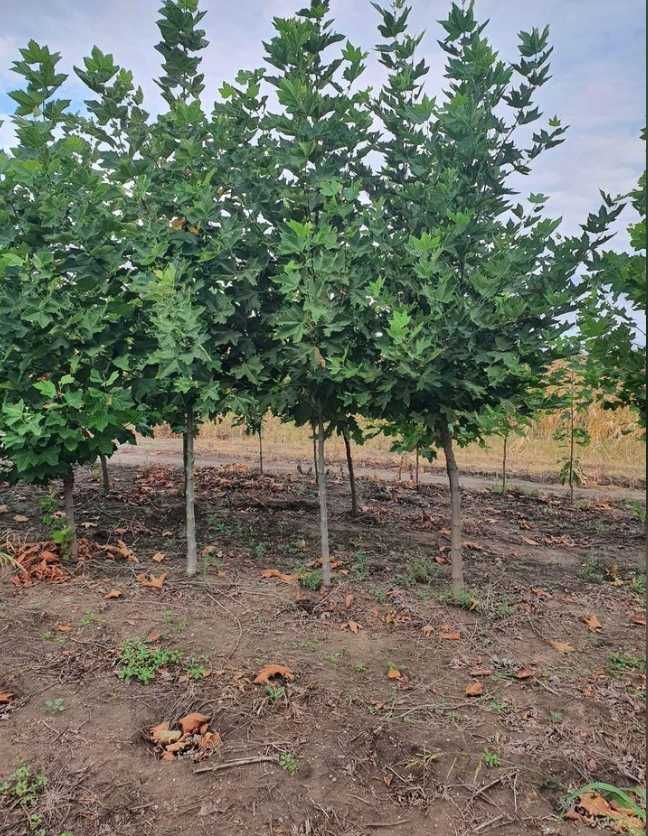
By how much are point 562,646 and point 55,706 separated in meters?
3.31

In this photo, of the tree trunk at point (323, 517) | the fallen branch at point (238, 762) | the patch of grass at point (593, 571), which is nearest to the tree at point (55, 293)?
the tree trunk at point (323, 517)

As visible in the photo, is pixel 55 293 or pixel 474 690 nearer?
pixel 474 690

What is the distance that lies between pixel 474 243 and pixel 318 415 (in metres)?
1.79

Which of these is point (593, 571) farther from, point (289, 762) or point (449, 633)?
point (289, 762)

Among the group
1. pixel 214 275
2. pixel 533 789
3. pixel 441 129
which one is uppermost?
pixel 441 129

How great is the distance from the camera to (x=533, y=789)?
315 cm

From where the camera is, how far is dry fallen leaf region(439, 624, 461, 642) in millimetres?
4695

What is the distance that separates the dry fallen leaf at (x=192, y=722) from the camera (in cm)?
348

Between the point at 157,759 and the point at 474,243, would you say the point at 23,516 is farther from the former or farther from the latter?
the point at 474,243

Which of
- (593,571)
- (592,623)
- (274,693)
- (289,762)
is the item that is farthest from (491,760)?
(593,571)

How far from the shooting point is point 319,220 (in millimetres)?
4754

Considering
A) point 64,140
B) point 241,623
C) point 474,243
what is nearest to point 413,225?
point 474,243

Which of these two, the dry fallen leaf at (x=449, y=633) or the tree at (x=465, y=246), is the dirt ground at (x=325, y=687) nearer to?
the dry fallen leaf at (x=449, y=633)

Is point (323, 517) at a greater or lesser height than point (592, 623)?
greater
